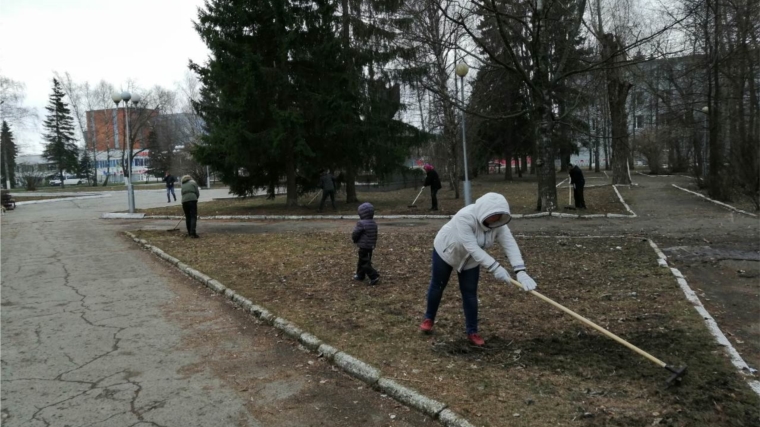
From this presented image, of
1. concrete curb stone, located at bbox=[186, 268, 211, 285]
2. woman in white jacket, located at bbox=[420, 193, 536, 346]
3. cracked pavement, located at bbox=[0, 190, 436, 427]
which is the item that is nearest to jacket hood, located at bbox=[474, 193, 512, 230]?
woman in white jacket, located at bbox=[420, 193, 536, 346]

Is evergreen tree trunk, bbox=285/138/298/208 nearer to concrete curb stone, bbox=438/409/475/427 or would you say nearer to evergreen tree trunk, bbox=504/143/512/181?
concrete curb stone, bbox=438/409/475/427

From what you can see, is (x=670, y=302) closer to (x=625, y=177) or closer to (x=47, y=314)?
(x=47, y=314)

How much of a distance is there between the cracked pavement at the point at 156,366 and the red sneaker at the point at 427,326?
3.66 ft

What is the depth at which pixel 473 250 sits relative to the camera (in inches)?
178

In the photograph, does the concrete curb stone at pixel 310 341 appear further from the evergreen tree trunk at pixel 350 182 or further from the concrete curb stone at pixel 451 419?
the evergreen tree trunk at pixel 350 182

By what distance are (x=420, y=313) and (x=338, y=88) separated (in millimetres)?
15334

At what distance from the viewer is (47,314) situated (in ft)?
21.7

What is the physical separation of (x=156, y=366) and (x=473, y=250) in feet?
10.7

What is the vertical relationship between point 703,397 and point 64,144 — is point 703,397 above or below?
below

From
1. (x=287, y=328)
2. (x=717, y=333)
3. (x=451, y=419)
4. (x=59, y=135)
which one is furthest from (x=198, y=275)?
(x=59, y=135)

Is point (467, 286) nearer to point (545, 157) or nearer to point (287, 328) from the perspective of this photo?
point (287, 328)

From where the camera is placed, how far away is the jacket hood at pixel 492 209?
443cm

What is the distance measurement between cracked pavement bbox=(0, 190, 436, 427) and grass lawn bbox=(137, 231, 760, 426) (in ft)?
1.67

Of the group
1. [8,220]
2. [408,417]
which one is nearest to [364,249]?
[408,417]
